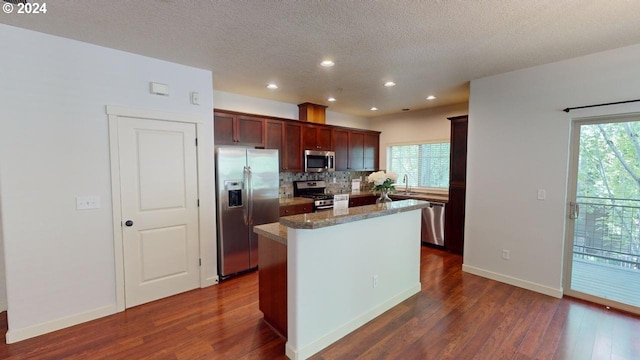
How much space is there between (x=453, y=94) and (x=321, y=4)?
332 centimetres

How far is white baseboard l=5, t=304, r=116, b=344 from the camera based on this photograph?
237 cm

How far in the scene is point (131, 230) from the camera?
295cm

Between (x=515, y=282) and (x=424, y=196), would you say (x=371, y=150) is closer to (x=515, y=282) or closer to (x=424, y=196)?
(x=424, y=196)

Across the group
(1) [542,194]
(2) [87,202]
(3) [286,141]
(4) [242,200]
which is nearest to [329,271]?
(4) [242,200]

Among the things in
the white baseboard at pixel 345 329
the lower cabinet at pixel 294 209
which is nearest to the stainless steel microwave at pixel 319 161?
the lower cabinet at pixel 294 209

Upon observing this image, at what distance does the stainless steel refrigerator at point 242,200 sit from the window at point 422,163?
287 centimetres

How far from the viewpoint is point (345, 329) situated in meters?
2.47

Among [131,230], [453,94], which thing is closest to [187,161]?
[131,230]

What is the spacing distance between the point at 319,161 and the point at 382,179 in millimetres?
2520

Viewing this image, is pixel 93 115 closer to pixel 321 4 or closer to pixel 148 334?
pixel 148 334

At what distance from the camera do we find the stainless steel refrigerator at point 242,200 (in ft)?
11.9

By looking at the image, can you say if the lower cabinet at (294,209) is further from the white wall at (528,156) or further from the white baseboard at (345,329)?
the white wall at (528,156)

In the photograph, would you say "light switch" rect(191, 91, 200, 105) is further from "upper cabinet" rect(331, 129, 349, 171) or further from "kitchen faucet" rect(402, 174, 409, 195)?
"kitchen faucet" rect(402, 174, 409, 195)

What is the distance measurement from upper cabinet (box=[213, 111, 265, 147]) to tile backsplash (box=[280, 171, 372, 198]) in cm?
105
